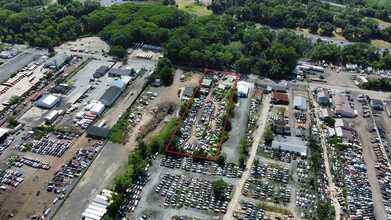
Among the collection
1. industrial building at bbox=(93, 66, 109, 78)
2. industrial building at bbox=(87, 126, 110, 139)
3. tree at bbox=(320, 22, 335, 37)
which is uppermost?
tree at bbox=(320, 22, 335, 37)

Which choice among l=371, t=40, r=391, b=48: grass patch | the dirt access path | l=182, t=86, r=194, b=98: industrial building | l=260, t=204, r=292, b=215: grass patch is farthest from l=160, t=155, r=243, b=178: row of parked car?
l=371, t=40, r=391, b=48: grass patch

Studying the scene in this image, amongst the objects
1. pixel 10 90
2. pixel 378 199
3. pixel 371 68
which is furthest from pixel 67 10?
pixel 378 199

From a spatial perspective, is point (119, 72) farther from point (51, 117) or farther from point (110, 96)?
point (51, 117)

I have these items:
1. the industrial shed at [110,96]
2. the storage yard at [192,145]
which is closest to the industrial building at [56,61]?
the storage yard at [192,145]

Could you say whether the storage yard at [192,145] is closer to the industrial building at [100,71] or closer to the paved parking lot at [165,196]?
the paved parking lot at [165,196]

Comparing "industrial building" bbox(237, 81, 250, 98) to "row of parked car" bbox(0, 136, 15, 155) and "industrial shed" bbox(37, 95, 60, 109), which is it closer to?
"industrial shed" bbox(37, 95, 60, 109)

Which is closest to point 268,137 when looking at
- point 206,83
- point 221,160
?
point 221,160

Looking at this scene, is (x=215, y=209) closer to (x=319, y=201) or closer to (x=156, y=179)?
(x=156, y=179)
